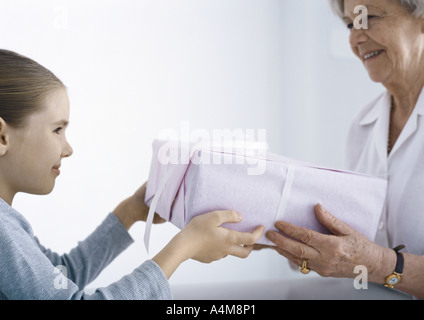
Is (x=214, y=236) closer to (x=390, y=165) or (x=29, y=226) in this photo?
(x=29, y=226)

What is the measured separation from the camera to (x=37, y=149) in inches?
26.0

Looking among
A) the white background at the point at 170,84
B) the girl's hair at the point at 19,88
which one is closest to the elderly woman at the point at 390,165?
the girl's hair at the point at 19,88

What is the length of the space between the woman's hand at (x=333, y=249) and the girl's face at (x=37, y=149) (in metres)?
0.38

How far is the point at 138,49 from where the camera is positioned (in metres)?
1.57

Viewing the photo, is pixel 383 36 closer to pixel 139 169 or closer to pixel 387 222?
→ pixel 387 222

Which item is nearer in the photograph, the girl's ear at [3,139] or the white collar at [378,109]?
the girl's ear at [3,139]

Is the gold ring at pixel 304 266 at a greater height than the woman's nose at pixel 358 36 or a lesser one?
lesser

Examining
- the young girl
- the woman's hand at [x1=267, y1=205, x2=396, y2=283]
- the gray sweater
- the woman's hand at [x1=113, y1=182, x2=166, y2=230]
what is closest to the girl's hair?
the young girl

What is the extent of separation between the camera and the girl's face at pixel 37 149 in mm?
652

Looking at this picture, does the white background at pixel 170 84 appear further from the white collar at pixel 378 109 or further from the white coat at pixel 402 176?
the white coat at pixel 402 176

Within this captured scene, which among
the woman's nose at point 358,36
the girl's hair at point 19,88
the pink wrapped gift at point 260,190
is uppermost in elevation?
the woman's nose at point 358,36

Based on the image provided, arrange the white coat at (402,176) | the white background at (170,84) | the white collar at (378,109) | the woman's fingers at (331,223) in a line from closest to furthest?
1. the woman's fingers at (331,223)
2. the white coat at (402,176)
3. the white collar at (378,109)
4. the white background at (170,84)

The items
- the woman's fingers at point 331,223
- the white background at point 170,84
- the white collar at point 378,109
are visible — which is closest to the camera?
the woman's fingers at point 331,223

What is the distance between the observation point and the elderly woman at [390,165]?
2.31 feet
